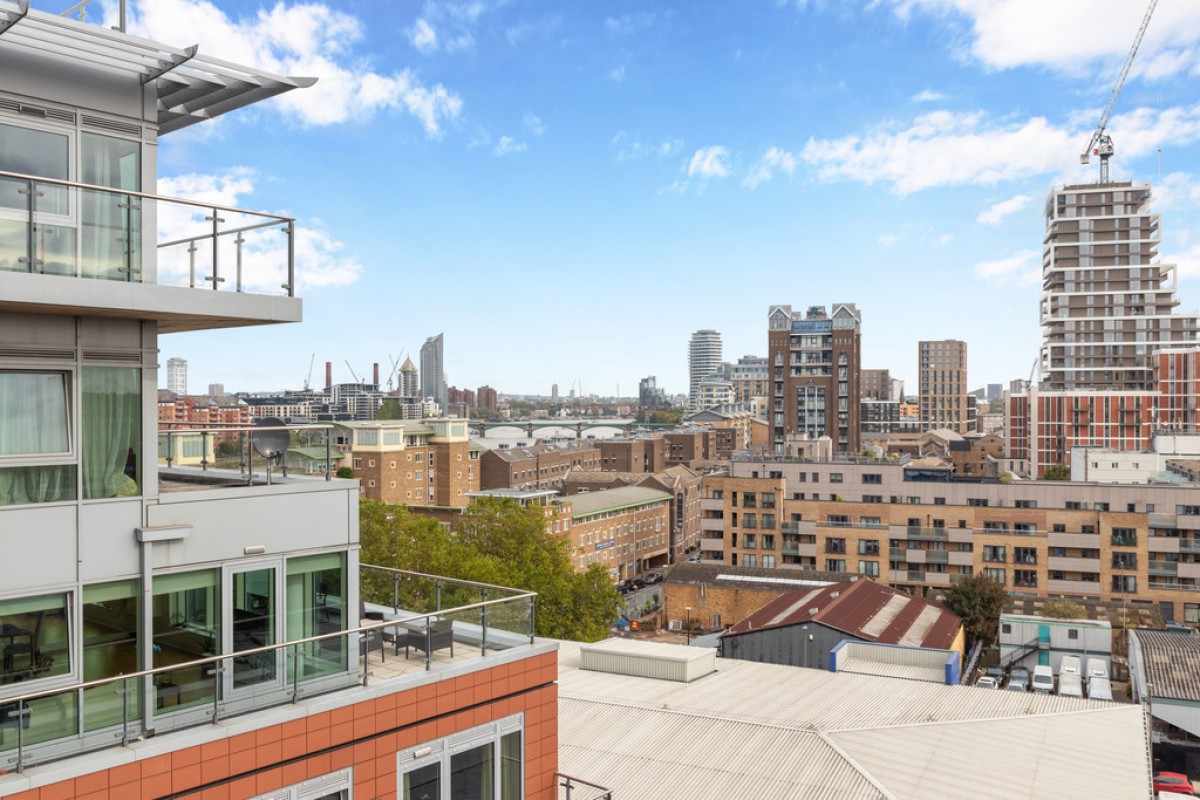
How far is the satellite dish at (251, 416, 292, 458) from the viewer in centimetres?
1047

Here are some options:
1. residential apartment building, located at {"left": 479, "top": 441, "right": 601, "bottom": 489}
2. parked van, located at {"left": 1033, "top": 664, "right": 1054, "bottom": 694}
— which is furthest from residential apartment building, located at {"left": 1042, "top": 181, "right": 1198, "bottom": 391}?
parked van, located at {"left": 1033, "top": 664, "right": 1054, "bottom": 694}

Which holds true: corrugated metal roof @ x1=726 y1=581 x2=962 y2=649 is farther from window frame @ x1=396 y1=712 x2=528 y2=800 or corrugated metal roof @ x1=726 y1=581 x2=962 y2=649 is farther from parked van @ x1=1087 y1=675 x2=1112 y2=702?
window frame @ x1=396 y1=712 x2=528 y2=800

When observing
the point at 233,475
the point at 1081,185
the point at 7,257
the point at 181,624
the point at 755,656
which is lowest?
the point at 755,656

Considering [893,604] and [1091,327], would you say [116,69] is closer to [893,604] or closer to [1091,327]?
[893,604]

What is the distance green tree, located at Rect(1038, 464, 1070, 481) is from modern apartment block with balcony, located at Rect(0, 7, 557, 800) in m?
99.1

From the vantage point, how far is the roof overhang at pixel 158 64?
8.20 m

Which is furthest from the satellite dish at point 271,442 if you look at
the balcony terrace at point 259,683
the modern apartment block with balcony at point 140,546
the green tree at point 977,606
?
the green tree at point 977,606

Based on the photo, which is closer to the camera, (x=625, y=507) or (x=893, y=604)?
(x=893, y=604)

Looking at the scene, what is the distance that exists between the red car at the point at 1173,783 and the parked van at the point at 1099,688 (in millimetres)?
7661

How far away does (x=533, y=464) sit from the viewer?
124 metres

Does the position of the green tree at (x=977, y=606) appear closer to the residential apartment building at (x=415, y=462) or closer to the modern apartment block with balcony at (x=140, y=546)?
the residential apartment building at (x=415, y=462)

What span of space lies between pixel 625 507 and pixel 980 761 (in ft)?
241

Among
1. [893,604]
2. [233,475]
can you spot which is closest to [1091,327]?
[893,604]

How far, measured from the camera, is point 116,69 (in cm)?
895
